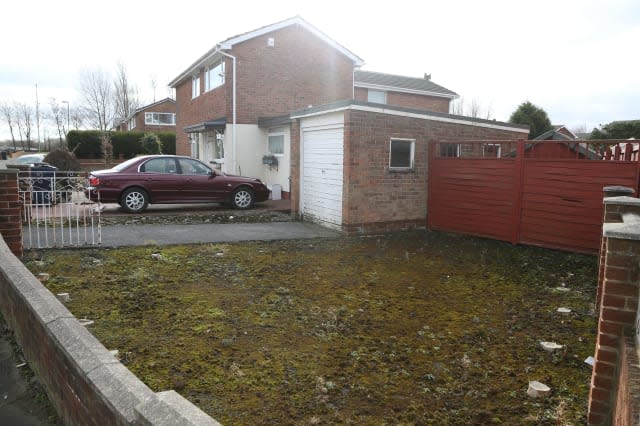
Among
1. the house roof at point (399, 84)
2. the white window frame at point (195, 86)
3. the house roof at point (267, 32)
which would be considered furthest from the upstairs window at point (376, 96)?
the white window frame at point (195, 86)

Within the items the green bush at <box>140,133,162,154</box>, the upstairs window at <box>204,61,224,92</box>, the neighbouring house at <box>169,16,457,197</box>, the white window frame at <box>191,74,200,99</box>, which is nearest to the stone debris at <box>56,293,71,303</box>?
the neighbouring house at <box>169,16,457,197</box>

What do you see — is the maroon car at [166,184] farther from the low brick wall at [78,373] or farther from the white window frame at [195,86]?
the white window frame at [195,86]

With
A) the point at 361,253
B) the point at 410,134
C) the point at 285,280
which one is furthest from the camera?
the point at 410,134

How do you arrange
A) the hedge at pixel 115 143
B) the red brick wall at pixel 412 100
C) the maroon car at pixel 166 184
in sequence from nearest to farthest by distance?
the maroon car at pixel 166 184
the red brick wall at pixel 412 100
the hedge at pixel 115 143

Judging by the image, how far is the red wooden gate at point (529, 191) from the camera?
857 cm

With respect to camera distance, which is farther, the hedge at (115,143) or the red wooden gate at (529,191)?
the hedge at (115,143)

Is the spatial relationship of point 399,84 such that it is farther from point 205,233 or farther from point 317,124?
point 205,233

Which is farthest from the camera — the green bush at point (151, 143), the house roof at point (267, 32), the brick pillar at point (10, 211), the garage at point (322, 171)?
the green bush at point (151, 143)

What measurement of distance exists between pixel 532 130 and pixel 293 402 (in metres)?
25.8

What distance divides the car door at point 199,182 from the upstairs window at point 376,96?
43.6 ft

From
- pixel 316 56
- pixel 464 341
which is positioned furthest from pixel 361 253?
pixel 316 56

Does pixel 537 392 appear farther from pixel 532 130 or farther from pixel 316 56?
pixel 532 130

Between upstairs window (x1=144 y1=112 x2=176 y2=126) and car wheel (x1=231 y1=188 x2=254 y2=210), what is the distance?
1376 inches

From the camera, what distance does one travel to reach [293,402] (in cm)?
350
